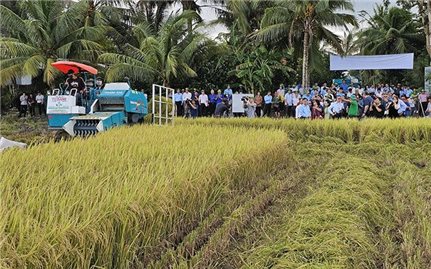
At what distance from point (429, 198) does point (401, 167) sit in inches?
91.6

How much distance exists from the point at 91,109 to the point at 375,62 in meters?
13.1

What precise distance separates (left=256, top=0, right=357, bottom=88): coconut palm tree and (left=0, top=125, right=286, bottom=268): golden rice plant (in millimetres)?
13133

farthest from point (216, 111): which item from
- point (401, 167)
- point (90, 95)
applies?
point (401, 167)

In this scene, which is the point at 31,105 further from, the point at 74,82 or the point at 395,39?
the point at 395,39

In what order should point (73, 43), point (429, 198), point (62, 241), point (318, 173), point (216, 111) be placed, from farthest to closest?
point (73, 43)
point (216, 111)
point (318, 173)
point (429, 198)
point (62, 241)

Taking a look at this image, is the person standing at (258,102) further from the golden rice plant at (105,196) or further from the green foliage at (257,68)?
the golden rice plant at (105,196)

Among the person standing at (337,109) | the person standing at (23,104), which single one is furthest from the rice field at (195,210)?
the person standing at (23,104)

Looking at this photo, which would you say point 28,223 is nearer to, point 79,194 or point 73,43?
point 79,194

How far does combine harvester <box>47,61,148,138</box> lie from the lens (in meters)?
9.36

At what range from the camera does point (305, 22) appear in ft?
60.4

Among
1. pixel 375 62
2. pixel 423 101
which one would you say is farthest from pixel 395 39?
pixel 423 101

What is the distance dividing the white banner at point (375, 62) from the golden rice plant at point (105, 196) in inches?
564

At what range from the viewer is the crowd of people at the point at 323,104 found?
1359cm

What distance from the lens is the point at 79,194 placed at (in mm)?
3109
